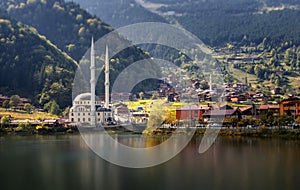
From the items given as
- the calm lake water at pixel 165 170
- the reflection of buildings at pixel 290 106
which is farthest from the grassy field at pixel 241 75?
the calm lake water at pixel 165 170

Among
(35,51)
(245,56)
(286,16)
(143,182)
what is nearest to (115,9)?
(286,16)

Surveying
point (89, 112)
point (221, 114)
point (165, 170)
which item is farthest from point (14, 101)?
point (165, 170)

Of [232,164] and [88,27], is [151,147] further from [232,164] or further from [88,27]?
[88,27]

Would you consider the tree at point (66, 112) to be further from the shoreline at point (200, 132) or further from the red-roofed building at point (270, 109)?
the red-roofed building at point (270, 109)

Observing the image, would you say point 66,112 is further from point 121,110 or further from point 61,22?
point 61,22

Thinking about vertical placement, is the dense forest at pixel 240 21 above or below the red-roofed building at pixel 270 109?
above

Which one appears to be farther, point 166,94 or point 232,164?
point 166,94

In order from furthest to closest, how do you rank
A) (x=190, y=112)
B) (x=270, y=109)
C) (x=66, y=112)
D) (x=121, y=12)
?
(x=121, y=12)
(x=66, y=112)
(x=190, y=112)
(x=270, y=109)
